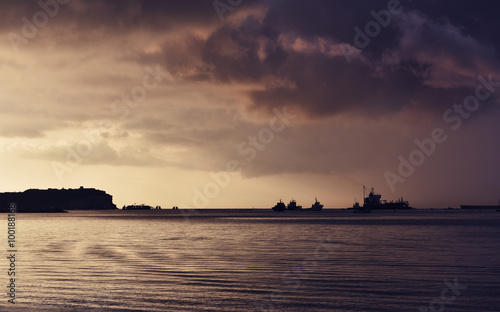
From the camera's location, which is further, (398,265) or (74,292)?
(398,265)

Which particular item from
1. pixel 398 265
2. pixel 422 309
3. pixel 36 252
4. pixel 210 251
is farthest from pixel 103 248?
pixel 422 309

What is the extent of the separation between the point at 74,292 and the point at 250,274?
1270 centimetres

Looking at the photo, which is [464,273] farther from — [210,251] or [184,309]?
[210,251]

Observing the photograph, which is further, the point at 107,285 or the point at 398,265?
the point at 398,265

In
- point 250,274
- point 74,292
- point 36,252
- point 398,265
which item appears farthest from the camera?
point 36,252

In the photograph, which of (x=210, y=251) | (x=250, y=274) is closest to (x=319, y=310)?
(x=250, y=274)

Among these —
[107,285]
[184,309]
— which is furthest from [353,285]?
[107,285]

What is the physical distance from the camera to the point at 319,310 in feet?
77.8

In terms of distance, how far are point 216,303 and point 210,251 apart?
30.4 m

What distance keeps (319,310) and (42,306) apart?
1381cm

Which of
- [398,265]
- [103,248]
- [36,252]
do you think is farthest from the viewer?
[103,248]

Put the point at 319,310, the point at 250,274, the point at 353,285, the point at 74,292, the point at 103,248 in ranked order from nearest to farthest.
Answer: the point at 319,310
the point at 74,292
the point at 353,285
the point at 250,274
the point at 103,248

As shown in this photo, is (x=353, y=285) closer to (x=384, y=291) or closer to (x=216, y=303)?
(x=384, y=291)

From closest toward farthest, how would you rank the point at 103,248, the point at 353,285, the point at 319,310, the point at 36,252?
1. the point at 319,310
2. the point at 353,285
3. the point at 36,252
4. the point at 103,248
